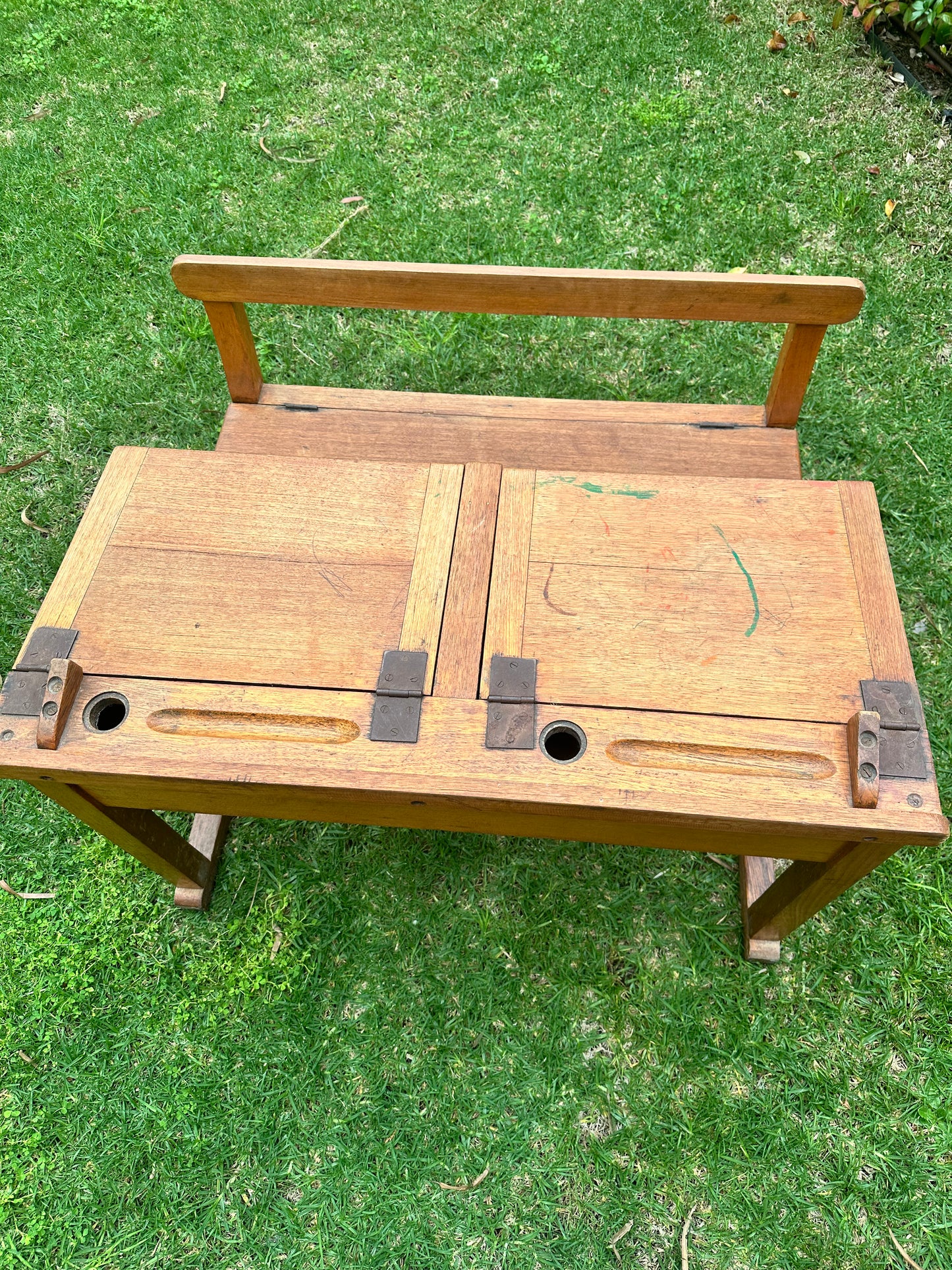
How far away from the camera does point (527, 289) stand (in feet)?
6.89

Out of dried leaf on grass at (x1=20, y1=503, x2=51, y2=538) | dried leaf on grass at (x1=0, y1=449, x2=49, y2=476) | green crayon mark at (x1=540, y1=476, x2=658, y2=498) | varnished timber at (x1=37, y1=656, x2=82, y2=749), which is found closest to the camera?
varnished timber at (x1=37, y1=656, x2=82, y2=749)

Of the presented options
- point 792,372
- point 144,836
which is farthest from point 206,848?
point 792,372

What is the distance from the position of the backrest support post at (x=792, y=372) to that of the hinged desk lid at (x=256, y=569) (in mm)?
1011

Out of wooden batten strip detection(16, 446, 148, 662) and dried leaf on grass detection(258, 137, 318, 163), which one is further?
dried leaf on grass detection(258, 137, 318, 163)

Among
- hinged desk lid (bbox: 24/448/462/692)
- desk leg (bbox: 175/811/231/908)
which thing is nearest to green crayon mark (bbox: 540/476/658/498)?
hinged desk lid (bbox: 24/448/462/692)

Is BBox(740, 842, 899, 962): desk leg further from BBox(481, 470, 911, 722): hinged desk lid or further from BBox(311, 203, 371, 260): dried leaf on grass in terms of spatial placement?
BBox(311, 203, 371, 260): dried leaf on grass

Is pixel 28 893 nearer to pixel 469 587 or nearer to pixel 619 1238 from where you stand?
pixel 469 587

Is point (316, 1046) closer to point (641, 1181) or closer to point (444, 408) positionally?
point (641, 1181)

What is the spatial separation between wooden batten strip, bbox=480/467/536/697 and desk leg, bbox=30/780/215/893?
3.15 feet

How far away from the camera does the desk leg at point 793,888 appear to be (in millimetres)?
1727

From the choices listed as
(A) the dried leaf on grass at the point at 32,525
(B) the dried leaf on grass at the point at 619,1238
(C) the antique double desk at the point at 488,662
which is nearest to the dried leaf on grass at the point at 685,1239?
(B) the dried leaf on grass at the point at 619,1238

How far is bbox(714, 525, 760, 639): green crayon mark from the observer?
5.75 ft

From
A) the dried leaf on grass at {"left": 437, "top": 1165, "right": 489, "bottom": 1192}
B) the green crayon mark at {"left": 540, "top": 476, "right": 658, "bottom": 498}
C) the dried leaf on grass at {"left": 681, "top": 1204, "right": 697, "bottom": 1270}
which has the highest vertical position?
the green crayon mark at {"left": 540, "top": 476, "right": 658, "bottom": 498}

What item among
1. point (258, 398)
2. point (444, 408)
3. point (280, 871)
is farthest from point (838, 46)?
point (280, 871)
